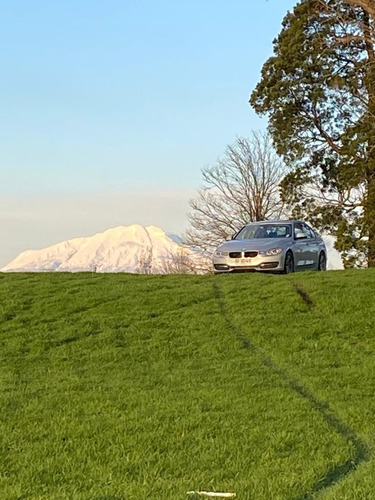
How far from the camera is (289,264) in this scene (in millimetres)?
15953

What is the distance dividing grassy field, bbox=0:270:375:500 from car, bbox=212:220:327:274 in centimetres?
139

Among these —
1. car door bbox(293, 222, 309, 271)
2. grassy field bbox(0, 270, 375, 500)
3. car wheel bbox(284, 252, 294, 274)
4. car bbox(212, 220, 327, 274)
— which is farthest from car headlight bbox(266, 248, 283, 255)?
grassy field bbox(0, 270, 375, 500)

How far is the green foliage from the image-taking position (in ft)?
86.7

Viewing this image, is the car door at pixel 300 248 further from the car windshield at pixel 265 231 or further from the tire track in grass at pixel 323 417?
the tire track in grass at pixel 323 417

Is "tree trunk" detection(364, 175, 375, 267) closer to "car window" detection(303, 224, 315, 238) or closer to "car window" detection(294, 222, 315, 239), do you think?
"car window" detection(303, 224, 315, 238)

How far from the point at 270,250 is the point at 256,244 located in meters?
0.39

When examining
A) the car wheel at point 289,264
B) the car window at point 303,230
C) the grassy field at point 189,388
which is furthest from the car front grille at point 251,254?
the car window at point 303,230

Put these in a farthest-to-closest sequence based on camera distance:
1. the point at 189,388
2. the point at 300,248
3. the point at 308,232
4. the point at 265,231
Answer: the point at 308,232, the point at 265,231, the point at 300,248, the point at 189,388

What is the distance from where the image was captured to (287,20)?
30000mm

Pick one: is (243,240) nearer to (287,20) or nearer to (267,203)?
(287,20)

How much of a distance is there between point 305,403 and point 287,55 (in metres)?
24.5

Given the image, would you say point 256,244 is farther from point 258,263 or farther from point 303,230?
point 303,230

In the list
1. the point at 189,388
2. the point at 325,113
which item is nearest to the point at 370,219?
the point at 325,113

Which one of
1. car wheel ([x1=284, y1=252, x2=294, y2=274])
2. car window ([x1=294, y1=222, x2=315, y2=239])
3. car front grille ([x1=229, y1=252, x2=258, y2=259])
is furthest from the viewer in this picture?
car window ([x1=294, y1=222, x2=315, y2=239])
